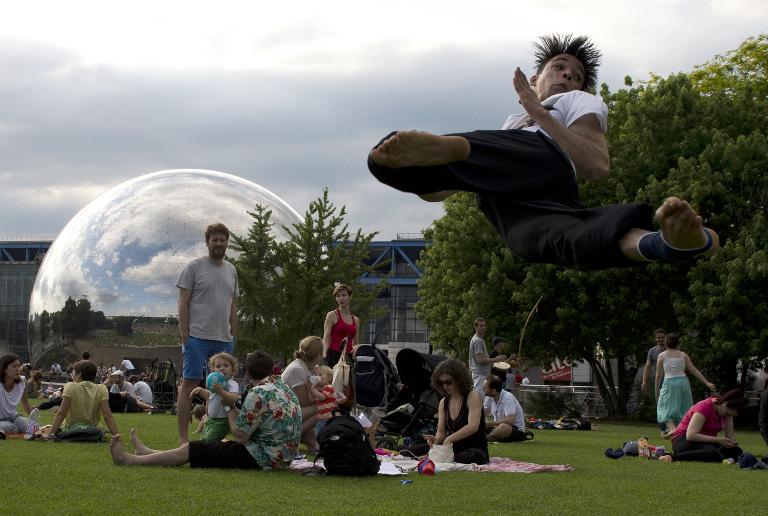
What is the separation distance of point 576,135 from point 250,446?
5.68 meters

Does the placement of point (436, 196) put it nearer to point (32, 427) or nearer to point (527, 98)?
point (527, 98)

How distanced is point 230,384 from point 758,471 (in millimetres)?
6184

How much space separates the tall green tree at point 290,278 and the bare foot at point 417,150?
31416 millimetres

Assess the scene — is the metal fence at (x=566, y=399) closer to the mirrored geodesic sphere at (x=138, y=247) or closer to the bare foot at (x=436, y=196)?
the mirrored geodesic sphere at (x=138, y=247)

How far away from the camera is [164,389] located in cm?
2567

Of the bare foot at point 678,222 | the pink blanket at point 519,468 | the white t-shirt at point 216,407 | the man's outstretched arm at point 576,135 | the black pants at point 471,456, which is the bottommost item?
the pink blanket at point 519,468

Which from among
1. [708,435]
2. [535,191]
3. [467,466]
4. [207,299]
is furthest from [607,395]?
[535,191]

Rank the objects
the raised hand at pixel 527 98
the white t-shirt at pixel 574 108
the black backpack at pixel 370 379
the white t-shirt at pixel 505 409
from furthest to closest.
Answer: the white t-shirt at pixel 505 409, the black backpack at pixel 370 379, the white t-shirt at pixel 574 108, the raised hand at pixel 527 98

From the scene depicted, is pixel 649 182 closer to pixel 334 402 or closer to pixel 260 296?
pixel 260 296

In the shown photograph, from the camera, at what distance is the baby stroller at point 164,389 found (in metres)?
25.4

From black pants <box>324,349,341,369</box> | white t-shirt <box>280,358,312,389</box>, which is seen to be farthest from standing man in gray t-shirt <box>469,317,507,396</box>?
white t-shirt <box>280,358,312,389</box>

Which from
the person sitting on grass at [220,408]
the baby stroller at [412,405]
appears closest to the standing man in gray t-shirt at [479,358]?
the baby stroller at [412,405]

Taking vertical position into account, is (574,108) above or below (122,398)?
above

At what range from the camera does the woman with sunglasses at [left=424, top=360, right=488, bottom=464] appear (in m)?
11.5
